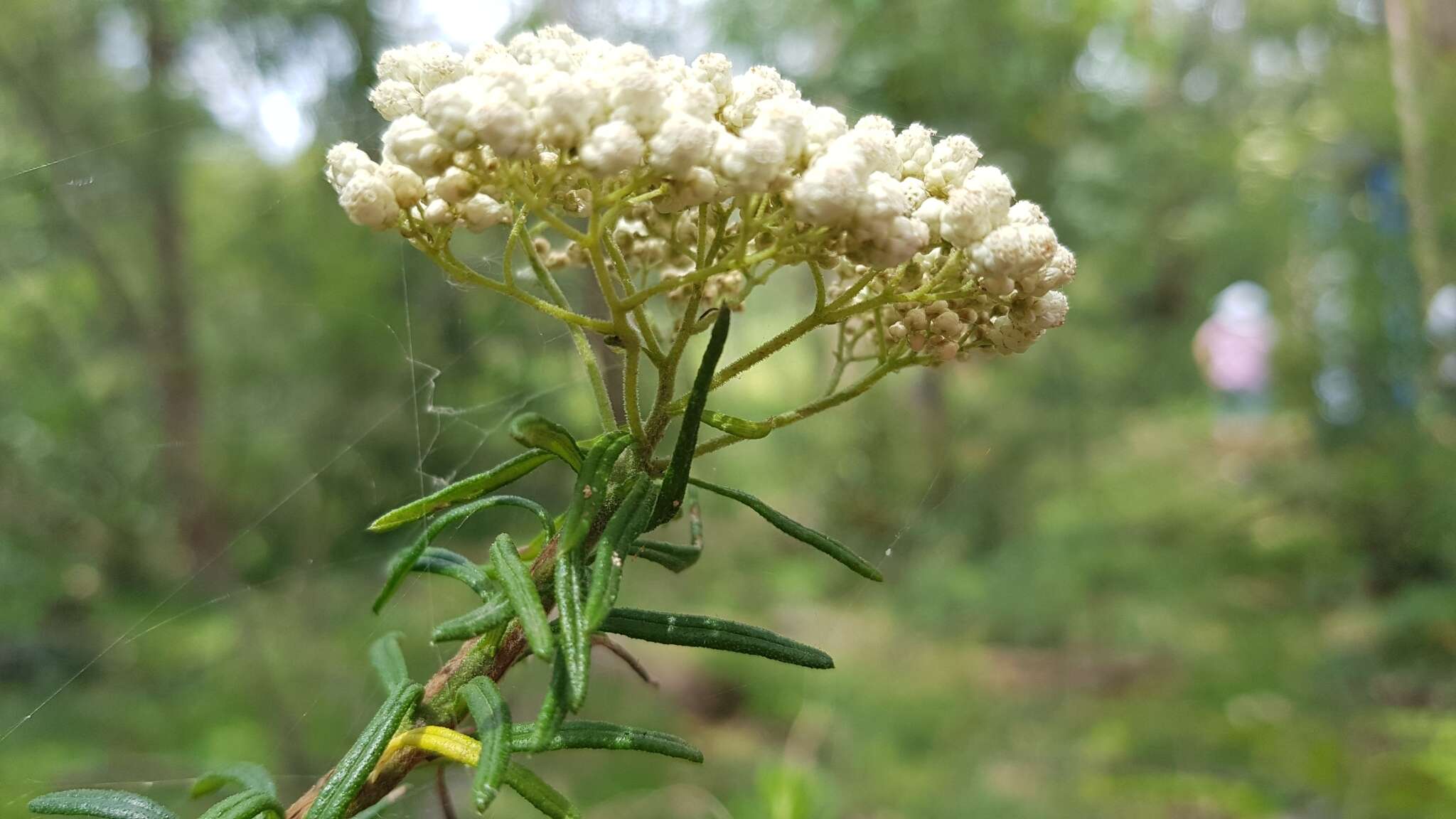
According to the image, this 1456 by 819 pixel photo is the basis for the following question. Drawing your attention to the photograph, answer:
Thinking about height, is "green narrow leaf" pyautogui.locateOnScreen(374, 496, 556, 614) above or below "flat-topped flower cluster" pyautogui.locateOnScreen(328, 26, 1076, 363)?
below

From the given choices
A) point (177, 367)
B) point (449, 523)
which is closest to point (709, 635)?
point (449, 523)

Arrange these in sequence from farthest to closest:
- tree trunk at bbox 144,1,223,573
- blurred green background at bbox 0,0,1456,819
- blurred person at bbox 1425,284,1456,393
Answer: blurred person at bbox 1425,284,1456,393 → tree trunk at bbox 144,1,223,573 → blurred green background at bbox 0,0,1456,819

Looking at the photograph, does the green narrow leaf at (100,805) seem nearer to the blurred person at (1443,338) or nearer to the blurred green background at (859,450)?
the blurred green background at (859,450)

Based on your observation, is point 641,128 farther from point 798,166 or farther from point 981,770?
point 981,770

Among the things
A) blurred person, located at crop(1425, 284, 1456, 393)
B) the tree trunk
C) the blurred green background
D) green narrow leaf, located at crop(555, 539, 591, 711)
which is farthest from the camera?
blurred person, located at crop(1425, 284, 1456, 393)

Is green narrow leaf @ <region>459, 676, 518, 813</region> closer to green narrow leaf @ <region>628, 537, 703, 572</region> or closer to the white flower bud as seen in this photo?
green narrow leaf @ <region>628, 537, 703, 572</region>

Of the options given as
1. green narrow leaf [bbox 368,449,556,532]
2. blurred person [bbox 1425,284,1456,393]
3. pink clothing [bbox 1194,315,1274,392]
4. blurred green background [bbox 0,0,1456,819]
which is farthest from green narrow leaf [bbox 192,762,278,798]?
pink clothing [bbox 1194,315,1274,392]

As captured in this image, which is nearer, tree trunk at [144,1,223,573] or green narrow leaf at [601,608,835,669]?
green narrow leaf at [601,608,835,669]

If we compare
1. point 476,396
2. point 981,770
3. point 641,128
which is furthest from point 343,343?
point 641,128
